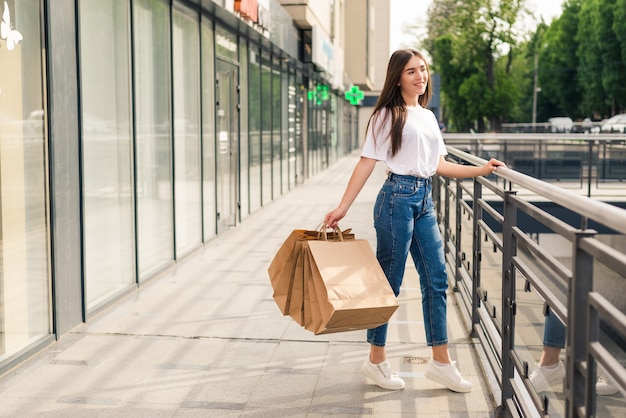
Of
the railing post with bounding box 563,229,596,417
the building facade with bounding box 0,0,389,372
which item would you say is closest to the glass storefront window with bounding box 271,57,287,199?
the building facade with bounding box 0,0,389,372

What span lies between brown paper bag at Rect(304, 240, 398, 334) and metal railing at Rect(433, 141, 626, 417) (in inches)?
24.8

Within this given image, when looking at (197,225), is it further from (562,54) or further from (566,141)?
(562,54)

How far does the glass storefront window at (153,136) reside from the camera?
318 inches

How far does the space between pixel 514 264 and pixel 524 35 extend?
177 ft

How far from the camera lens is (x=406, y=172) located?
4598mm

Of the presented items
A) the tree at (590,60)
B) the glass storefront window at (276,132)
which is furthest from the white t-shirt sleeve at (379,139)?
the tree at (590,60)

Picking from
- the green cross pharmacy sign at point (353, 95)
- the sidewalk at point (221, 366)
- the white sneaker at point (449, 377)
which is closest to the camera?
the sidewalk at point (221, 366)

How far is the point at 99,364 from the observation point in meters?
5.55

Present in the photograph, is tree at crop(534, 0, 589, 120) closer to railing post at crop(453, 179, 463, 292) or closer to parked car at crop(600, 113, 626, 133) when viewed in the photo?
parked car at crop(600, 113, 626, 133)

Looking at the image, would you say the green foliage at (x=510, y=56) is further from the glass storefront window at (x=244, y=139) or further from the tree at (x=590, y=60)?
the glass storefront window at (x=244, y=139)

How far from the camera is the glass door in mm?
→ 11734

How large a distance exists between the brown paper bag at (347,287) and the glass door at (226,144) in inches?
293

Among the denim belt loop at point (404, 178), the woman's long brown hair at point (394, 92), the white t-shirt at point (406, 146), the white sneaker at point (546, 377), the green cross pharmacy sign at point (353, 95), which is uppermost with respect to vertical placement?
the green cross pharmacy sign at point (353, 95)

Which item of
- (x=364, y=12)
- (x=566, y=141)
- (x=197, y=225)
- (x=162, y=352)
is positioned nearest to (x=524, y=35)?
(x=364, y=12)
